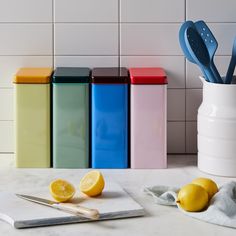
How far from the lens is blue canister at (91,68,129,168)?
1889 millimetres

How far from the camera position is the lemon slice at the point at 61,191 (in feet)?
5.28

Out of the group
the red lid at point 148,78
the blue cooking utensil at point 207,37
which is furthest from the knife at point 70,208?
the blue cooking utensil at point 207,37

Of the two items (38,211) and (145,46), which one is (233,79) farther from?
(38,211)

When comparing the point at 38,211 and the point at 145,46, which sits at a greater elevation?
the point at 145,46

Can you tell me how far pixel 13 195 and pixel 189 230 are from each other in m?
0.40

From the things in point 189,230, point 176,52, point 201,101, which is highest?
point 176,52

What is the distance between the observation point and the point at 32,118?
6.27ft

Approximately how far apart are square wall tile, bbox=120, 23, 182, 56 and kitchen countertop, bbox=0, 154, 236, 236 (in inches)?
11.3

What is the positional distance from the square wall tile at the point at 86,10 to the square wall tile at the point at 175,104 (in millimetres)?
246

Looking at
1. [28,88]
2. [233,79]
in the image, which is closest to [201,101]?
[233,79]

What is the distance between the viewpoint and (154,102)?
6.23ft

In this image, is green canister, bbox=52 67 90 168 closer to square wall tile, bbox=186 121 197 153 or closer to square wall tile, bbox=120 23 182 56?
square wall tile, bbox=120 23 182 56

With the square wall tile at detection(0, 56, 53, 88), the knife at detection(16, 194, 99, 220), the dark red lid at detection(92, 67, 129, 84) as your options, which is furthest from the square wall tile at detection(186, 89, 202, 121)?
the knife at detection(16, 194, 99, 220)

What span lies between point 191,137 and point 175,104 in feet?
0.33
